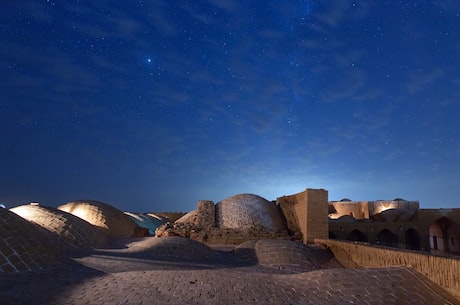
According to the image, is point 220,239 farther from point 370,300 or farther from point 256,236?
point 370,300

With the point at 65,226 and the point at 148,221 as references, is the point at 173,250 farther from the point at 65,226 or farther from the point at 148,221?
the point at 148,221

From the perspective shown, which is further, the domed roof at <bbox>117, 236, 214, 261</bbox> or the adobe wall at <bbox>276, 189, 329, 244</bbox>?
the adobe wall at <bbox>276, 189, 329, 244</bbox>

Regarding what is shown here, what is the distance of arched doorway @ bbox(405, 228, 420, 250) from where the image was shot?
2378 cm

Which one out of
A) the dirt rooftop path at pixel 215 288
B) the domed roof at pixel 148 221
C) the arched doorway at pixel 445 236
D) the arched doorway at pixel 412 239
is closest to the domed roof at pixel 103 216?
the domed roof at pixel 148 221

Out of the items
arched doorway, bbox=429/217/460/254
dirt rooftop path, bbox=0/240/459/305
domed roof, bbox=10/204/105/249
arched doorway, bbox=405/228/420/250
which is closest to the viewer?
dirt rooftop path, bbox=0/240/459/305

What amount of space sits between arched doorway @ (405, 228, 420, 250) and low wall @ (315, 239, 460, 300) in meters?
14.4

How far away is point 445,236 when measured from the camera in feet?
81.0

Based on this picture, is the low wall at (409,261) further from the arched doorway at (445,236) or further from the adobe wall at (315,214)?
the arched doorway at (445,236)

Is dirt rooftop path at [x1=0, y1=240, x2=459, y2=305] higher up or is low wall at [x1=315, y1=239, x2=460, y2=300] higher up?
low wall at [x1=315, y1=239, x2=460, y2=300]

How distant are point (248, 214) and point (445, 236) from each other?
16288 mm

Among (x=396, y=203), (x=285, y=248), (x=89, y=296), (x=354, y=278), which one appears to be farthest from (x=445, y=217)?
(x=89, y=296)

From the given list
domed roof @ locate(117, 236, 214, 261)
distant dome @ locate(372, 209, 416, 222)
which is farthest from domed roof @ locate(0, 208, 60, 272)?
distant dome @ locate(372, 209, 416, 222)

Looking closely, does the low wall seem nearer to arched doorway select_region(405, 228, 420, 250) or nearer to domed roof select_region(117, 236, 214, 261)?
domed roof select_region(117, 236, 214, 261)

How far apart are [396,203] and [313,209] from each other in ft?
64.7
